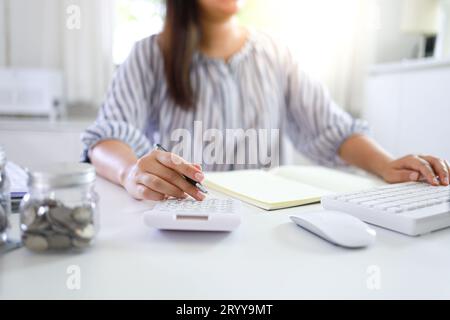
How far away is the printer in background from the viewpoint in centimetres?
194

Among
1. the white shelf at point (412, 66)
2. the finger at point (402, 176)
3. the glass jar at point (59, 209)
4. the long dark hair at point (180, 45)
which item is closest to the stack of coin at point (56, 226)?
the glass jar at point (59, 209)

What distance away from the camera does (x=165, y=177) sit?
532mm

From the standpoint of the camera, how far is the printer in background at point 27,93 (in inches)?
76.4

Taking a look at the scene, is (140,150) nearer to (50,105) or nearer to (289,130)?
(289,130)

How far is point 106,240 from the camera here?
412 millimetres

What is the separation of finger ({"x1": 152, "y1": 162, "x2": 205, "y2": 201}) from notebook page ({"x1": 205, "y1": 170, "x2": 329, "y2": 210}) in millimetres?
107

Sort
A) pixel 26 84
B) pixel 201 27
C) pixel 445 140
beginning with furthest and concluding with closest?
pixel 26 84 → pixel 445 140 → pixel 201 27

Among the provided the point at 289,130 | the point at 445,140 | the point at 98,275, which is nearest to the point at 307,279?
the point at 98,275

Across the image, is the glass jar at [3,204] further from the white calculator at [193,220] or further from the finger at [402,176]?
the finger at [402,176]

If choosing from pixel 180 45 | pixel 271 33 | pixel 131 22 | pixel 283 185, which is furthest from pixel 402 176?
pixel 131 22

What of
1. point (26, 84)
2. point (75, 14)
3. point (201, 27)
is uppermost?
point (75, 14)

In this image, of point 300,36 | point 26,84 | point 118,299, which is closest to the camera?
point 118,299

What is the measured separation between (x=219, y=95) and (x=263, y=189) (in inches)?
21.1
